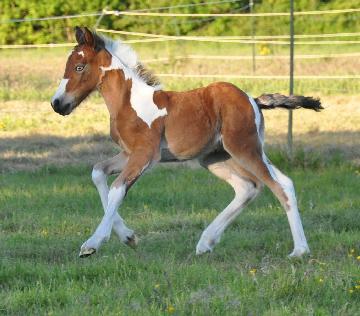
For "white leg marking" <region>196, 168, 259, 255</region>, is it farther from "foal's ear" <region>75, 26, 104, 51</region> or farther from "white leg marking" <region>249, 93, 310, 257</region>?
"foal's ear" <region>75, 26, 104, 51</region>

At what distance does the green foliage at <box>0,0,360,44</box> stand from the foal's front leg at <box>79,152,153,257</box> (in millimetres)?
21718

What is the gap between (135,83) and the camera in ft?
27.6

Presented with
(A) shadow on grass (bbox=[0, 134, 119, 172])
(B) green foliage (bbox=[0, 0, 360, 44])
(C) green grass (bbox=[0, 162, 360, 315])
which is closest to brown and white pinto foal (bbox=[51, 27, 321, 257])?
(C) green grass (bbox=[0, 162, 360, 315])

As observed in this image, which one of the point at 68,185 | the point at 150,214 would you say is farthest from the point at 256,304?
the point at 68,185

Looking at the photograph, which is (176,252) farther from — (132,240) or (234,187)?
(234,187)

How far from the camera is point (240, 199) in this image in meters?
8.38

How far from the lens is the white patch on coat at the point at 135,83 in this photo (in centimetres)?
818

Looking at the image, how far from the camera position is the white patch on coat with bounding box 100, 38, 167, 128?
8.18 m

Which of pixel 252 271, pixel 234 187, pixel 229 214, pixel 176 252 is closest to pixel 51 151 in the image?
pixel 234 187

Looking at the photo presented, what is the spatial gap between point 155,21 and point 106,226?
23560 millimetres

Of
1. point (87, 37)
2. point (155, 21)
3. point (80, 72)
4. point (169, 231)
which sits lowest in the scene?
point (155, 21)

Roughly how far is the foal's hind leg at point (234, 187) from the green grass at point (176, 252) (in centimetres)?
16

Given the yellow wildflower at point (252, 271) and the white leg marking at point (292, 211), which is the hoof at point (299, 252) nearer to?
the white leg marking at point (292, 211)

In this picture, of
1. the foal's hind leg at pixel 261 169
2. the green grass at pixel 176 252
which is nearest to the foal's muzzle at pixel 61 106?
the green grass at pixel 176 252
